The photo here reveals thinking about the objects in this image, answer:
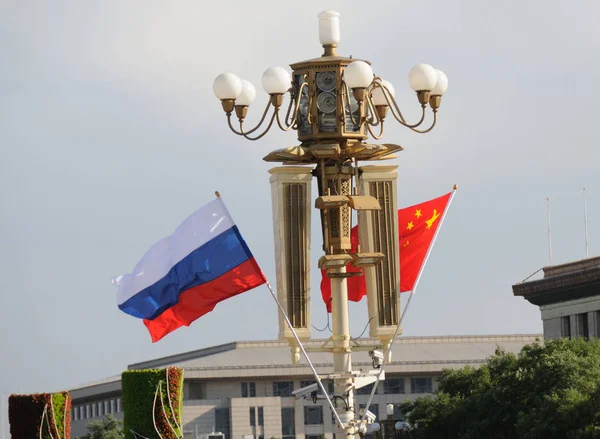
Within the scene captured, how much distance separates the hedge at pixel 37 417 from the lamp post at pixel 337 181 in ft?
23.6

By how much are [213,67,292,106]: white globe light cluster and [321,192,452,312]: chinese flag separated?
4125 millimetres

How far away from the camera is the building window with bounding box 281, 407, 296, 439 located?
160250 mm

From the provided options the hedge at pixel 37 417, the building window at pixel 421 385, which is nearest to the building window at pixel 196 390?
the building window at pixel 421 385

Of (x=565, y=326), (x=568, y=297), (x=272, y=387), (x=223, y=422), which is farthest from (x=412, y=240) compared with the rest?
(x=272, y=387)

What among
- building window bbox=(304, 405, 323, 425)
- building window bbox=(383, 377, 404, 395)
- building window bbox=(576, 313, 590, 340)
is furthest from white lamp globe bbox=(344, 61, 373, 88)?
building window bbox=(383, 377, 404, 395)

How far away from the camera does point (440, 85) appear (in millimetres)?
30828

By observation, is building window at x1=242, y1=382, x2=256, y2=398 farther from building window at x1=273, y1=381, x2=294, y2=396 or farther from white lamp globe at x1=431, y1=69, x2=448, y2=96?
white lamp globe at x1=431, y1=69, x2=448, y2=96

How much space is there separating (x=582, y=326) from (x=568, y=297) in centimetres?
242

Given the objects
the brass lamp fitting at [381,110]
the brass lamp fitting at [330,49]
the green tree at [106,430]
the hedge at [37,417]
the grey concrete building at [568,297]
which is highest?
the grey concrete building at [568,297]

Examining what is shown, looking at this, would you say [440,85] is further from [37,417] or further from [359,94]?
[37,417]

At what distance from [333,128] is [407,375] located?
135860 mm

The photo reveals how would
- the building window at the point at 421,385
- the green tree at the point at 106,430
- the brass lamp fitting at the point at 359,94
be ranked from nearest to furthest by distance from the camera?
the brass lamp fitting at the point at 359,94, the green tree at the point at 106,430, the building window at the point at 421,385

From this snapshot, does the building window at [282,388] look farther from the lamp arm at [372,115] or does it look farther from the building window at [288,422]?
the lamp arm at [372,115]

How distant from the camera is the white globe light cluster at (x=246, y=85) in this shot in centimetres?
2991
